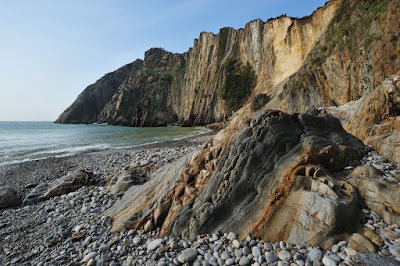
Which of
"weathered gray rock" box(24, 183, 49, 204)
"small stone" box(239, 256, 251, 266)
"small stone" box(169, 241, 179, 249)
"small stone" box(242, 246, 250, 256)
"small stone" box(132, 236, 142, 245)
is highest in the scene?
"small stone" box(242, 246, 250, 256)

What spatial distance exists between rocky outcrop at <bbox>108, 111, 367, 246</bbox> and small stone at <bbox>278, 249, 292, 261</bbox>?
316 millimetres

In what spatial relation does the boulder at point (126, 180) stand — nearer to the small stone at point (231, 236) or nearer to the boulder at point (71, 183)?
the boulder at point (71, 183)

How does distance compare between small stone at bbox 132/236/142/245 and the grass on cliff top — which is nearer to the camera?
small stone at bbox 132/236/142/245

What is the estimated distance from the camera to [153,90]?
73750 mm

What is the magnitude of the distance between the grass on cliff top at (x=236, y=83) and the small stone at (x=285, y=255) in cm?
4093

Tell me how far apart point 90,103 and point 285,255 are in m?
132

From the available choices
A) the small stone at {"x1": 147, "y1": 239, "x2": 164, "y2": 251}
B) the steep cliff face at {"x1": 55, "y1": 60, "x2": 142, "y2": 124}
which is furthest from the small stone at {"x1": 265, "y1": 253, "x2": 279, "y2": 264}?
the steep cliff face at {"x1": 55, "y1": 60, "x2": 142, "y2": 124}

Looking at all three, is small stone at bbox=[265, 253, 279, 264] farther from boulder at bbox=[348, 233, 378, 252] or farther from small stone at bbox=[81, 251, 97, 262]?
small stone at bbox=[81, 251, 97, 262]

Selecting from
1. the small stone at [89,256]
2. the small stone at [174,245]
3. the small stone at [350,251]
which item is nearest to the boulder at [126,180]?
the small stone at [89,256]

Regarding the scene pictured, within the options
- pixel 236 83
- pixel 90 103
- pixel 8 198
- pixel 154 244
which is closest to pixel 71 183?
pixel 8 198

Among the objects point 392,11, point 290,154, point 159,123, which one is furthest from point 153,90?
point 290,154

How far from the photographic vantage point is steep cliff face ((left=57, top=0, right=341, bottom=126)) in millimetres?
30500

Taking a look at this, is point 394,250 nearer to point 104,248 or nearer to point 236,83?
point 104,248

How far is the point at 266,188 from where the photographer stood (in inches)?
147
